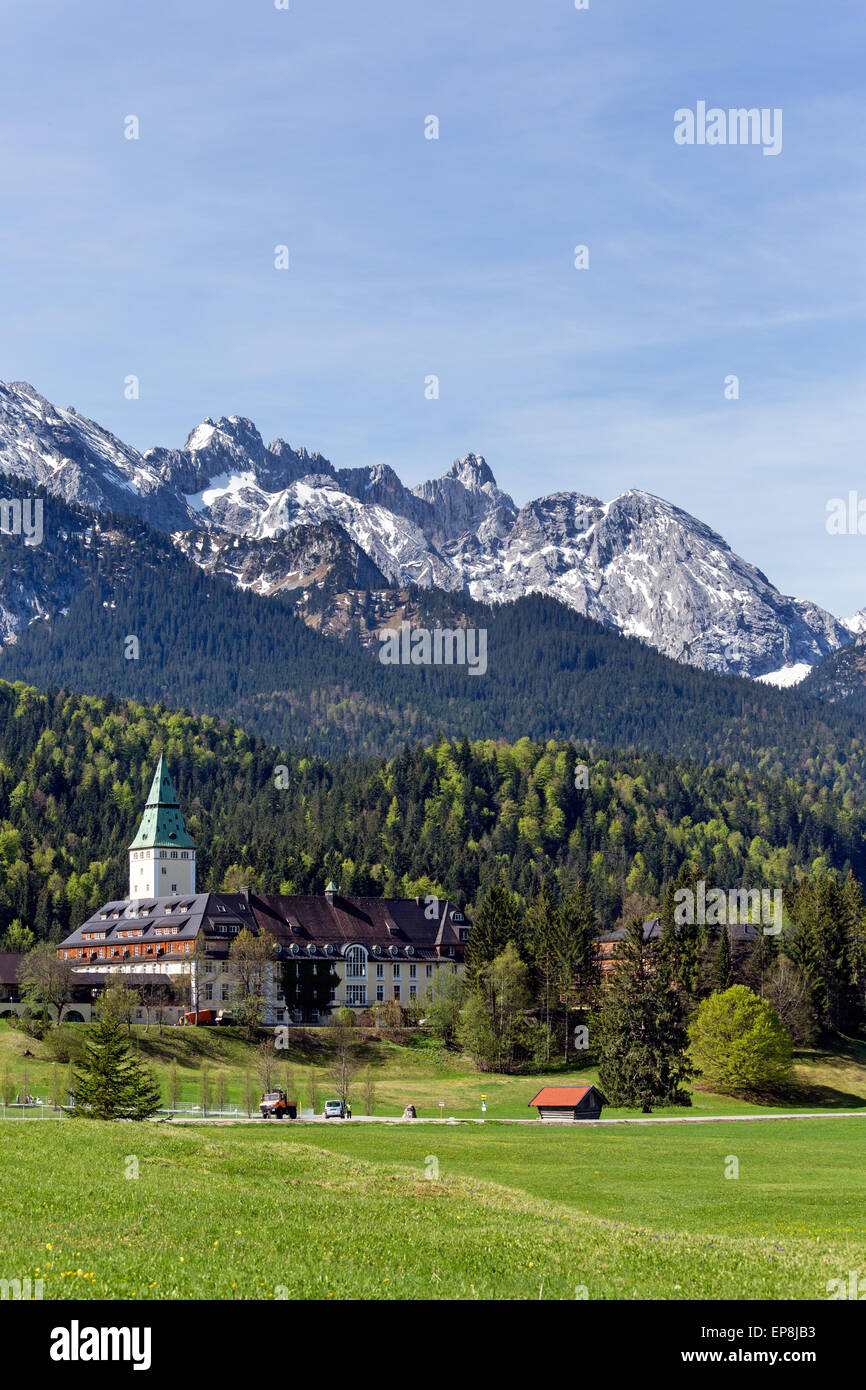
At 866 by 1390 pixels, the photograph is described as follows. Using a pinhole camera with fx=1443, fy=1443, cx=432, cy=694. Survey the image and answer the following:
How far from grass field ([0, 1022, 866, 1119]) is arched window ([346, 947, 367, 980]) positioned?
23.9 m

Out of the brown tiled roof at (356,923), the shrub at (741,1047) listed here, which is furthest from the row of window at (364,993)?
the shrub at (741,1047)

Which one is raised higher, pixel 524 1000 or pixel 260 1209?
pixel 260 1209

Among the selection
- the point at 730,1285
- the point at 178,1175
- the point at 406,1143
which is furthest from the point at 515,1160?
the point at 730,1285

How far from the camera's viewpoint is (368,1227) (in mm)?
32719

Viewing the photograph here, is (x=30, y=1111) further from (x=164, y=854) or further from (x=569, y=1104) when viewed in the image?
(x=164, y=854)

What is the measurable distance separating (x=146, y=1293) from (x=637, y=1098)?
9216 cm

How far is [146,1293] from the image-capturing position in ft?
78.9

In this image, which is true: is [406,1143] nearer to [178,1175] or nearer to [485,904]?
[178,1175]

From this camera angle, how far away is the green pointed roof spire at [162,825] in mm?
195000

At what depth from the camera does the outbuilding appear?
9981 cm

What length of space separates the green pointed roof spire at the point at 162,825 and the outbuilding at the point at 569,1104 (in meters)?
103

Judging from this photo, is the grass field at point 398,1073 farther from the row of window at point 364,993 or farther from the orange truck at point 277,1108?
the row of window at point 364,993

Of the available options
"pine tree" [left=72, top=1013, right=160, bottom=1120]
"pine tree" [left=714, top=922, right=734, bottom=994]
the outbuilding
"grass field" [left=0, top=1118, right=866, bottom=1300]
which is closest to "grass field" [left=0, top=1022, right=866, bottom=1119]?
the outbuilding
